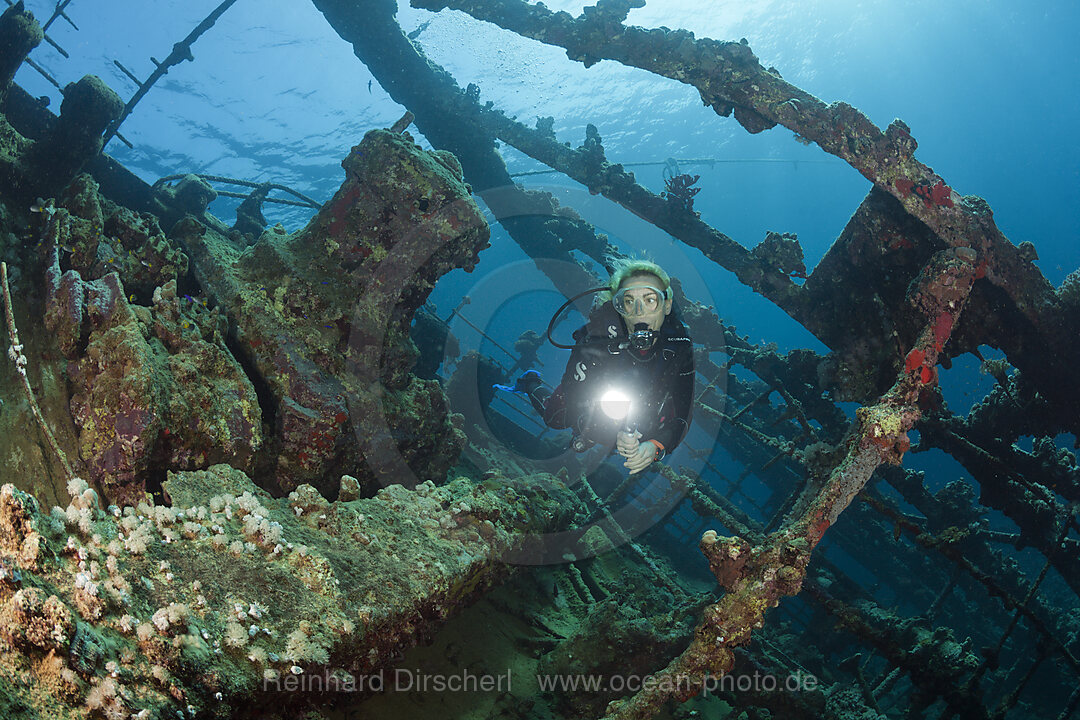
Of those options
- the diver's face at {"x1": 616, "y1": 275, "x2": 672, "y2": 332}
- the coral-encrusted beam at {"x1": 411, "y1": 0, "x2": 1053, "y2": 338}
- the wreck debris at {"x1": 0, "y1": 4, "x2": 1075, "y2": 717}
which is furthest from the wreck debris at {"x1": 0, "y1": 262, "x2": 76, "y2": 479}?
the coral-encrusted beam at {"x1": 411, "y1": 0, "x2": 1053, "y2": 338}

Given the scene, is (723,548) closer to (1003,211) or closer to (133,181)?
(133,181)

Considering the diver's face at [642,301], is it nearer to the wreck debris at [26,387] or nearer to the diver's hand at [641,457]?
the diver's hand at [641,457]

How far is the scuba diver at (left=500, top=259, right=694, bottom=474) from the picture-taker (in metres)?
4.37

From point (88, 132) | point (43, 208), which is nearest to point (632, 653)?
point (43, 208)

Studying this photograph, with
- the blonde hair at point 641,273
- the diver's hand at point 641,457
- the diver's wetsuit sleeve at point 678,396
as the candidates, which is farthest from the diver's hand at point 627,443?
the blonde hair at point 641,273

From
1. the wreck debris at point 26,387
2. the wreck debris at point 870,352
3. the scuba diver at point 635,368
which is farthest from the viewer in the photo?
the scuba diver at point 635,368

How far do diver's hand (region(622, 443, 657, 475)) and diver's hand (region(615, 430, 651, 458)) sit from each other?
0.09 feet

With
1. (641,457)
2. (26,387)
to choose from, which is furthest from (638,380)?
(26,387)

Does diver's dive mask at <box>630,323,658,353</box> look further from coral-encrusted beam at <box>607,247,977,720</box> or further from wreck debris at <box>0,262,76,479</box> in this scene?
wreck debris at <box>0,262,76,479</box>

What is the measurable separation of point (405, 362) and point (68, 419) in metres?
2.53

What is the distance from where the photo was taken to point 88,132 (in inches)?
229

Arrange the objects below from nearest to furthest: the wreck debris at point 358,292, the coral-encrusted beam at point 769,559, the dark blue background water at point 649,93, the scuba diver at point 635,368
→ the coral-encrusted beam at point 769,559 < the wreck debris at point 358,292 < the scuba diver at point 635,368 < the dark blue background water at point 649,93

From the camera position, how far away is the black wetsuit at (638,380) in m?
4.42

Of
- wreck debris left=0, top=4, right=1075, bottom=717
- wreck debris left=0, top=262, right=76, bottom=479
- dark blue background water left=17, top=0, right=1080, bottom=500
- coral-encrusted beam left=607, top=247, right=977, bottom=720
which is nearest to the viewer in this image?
coral-encrusted beam left=607, top=247, right=977, bottom=720
